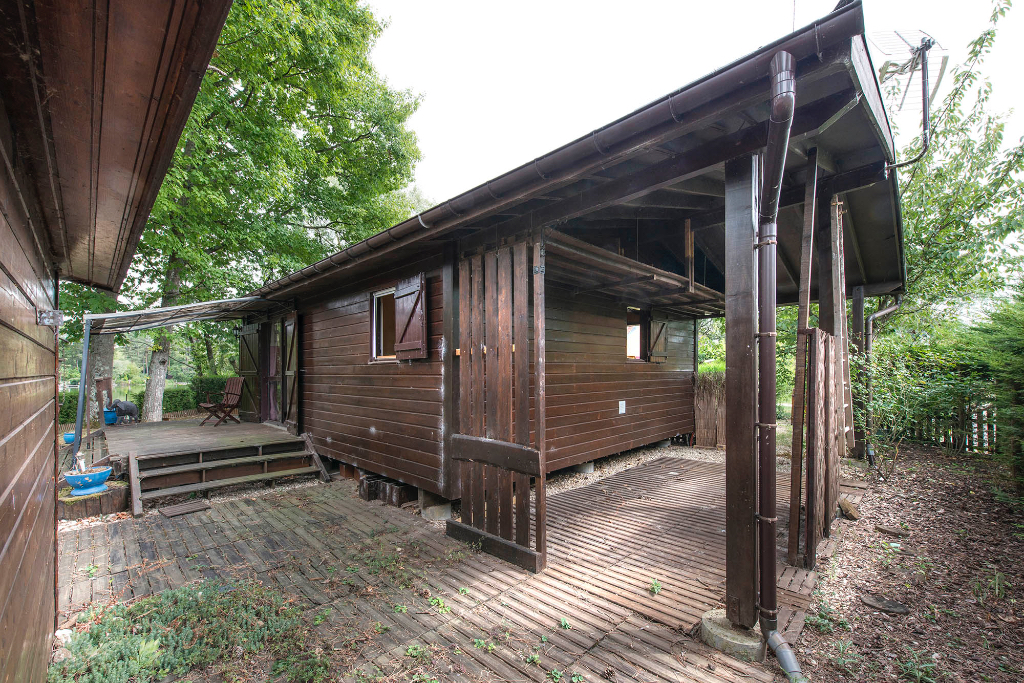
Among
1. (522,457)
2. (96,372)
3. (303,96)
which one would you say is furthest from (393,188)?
(522,457)

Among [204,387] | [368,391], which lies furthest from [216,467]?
[204,387]

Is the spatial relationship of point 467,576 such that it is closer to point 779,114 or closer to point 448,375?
point 448,375

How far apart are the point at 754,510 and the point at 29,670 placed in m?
2.76

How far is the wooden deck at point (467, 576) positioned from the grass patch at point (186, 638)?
187 mm

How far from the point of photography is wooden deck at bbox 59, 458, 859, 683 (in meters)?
2.15

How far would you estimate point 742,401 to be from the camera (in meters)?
2.16

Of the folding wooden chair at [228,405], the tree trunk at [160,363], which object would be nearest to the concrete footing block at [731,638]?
the folding wooden chair at [228,405]

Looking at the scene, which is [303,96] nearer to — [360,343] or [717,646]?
[360,343]

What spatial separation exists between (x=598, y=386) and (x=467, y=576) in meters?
3.54

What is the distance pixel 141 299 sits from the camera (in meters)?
9.82

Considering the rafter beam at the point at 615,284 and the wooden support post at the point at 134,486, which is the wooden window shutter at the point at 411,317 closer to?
the rafter beam at the point at 615,284

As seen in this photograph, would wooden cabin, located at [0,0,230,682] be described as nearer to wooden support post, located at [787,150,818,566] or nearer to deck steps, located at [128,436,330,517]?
wooden support post, located at [787,150,818,566]

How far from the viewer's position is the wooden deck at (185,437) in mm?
5410

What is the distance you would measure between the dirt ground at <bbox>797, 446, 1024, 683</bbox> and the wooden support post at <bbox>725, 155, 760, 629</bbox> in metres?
0.41
